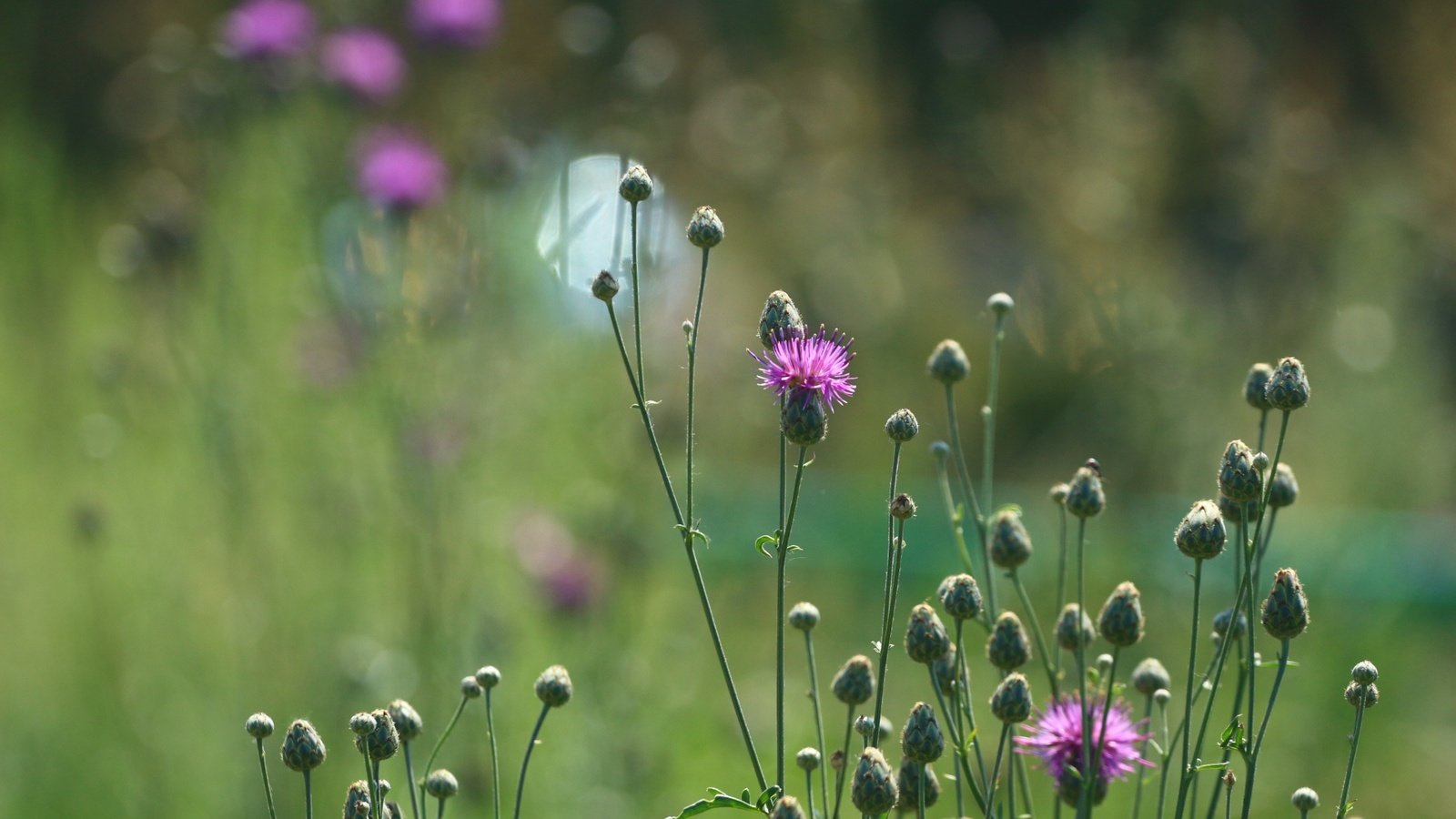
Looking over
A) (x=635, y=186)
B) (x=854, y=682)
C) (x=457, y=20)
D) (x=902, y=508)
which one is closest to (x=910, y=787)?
(x=854, y=682)

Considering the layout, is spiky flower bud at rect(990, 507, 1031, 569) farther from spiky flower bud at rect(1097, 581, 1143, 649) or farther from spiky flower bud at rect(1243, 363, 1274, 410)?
spiky flower bud at rect(1243, 363, 1274, 410)

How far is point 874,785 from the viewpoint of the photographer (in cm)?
73

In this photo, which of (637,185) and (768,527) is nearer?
(637,185)

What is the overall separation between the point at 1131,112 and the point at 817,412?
2902 millimetres

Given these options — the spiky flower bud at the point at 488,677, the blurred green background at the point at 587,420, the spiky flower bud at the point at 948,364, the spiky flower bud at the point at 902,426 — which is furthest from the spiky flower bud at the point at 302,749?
the blurred green background at the point at 587,420

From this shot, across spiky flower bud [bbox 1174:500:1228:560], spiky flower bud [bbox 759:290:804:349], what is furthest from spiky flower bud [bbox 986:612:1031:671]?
spiky flower bud [bbox 759:290:804:349]

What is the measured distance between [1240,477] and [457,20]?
2.02m

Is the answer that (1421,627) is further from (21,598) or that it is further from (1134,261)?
(21,598)

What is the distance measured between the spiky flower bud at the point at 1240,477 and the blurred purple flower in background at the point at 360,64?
1990 millimetres

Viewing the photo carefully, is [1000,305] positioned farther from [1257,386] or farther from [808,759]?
[808,759]

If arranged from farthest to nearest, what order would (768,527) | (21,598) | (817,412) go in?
(768,527), (21,598), (817,412)

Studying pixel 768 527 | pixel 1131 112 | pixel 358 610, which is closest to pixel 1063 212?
pixel 1131 112

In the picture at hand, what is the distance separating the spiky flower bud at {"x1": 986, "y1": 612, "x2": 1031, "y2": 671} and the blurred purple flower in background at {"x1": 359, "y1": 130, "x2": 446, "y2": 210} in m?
1.77

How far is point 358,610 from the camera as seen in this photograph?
8.70ft
